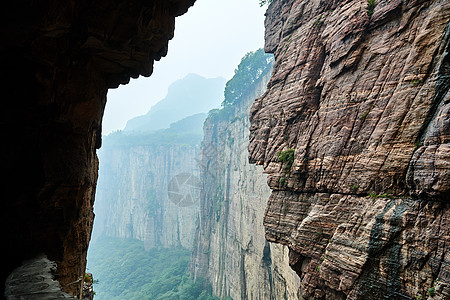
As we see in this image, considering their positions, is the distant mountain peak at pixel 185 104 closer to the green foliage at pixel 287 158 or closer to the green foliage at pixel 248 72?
the green foliage at pixel 248 72

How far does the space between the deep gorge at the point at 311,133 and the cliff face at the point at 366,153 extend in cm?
5

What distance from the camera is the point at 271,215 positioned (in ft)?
44.7

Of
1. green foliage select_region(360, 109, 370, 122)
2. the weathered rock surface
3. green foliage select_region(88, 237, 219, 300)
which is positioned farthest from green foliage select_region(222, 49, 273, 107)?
the weathered rock surface

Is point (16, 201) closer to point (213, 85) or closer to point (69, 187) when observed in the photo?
point (69, 187)

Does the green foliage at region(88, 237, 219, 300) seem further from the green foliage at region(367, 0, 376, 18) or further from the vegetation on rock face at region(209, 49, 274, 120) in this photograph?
the green foliage at region(367, 0, 376, 18)

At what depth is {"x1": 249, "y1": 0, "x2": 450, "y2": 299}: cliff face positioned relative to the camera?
762 centimetres

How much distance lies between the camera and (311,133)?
482 inches

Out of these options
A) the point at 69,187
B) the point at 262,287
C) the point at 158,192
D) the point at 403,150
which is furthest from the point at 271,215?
the point at 158,192

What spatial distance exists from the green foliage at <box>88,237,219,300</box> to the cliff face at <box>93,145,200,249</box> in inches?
163

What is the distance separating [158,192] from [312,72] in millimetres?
69759

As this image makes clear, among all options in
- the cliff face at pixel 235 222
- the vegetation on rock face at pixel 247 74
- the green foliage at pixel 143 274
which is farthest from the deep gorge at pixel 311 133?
the green foliage at pixel 143 274

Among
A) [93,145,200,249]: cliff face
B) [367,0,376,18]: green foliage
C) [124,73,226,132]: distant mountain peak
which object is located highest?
[124,73,226,132]: distant mountain peak

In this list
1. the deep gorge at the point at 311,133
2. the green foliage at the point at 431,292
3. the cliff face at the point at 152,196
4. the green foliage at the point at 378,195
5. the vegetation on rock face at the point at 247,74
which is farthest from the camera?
the cliff face at the point at 152,196

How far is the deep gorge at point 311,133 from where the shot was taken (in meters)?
5.87
